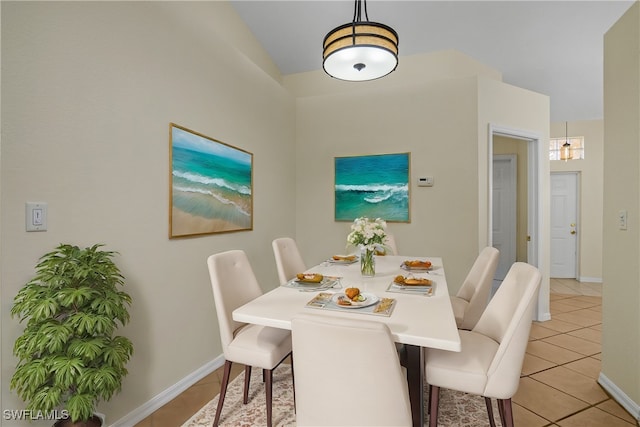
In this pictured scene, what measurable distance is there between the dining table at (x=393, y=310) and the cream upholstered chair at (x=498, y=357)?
0.09m

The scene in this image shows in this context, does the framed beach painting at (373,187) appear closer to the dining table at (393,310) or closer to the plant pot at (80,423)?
the dining table at (393,310)

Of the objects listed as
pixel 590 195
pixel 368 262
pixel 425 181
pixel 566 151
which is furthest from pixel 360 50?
pixel 590 195

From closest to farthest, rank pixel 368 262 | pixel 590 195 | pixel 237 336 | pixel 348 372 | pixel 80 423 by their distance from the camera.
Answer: pixel 348 372 → pixel 80 423 → pixel 237 336 → pixel 368 262 → pixel 590 195

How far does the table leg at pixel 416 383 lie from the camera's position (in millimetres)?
1526

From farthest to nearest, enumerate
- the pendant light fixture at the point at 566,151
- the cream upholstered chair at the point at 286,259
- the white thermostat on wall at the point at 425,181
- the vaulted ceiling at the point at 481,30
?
the pendant light fixture at the point at 566,151 < the white thermostat on wall at the point at 425,181 < the vaulted ceiling at the point at 481,30 < the cream upholstered chair at the point at 286,259

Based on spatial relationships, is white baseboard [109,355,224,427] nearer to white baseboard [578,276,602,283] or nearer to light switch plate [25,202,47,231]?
light switch plate [25,202,47,231]

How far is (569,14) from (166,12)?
3.85m

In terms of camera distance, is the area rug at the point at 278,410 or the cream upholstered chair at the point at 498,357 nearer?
the cream upholstered chair at the point at 498,357

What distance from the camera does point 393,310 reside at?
1495mm

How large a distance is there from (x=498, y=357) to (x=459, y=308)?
102 centimetres

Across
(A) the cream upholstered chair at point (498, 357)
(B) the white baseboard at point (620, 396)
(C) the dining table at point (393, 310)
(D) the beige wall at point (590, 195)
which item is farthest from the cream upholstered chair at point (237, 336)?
(D) the beige wall at point (590, 195)

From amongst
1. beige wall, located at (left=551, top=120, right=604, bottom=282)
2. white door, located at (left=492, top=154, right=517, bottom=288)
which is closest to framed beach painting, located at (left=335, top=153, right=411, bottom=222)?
white door, located at (left=492, top=154, right=517, bottom=288)

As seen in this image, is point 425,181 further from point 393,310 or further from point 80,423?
point 80,423

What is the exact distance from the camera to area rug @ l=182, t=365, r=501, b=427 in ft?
6.40
